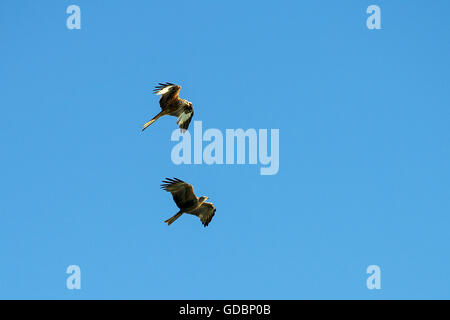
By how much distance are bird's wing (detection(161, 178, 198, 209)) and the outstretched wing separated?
310 cm

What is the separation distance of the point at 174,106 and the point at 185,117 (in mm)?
823

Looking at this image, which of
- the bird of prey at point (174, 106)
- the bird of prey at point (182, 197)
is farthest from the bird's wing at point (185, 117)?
the bird of prey at point (182, 197)

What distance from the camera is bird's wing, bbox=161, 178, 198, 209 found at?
72.2 feet

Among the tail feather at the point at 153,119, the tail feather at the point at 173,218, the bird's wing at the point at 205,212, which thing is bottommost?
the tail feather at the point at 173,218

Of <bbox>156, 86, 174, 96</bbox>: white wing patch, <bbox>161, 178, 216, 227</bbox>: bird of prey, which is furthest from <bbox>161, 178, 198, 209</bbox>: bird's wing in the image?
<bbox>156, 86, 174, 96</bbox>: white wing patch

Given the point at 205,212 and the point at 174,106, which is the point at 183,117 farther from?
the point at 205,212

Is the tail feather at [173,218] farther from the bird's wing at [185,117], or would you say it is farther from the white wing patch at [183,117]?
the white wing patch at [183,117]

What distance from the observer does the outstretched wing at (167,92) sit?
22203 mm

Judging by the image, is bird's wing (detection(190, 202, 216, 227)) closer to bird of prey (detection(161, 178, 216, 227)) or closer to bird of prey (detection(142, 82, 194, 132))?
bird of prey (detection(161, 178, 216, 227))
